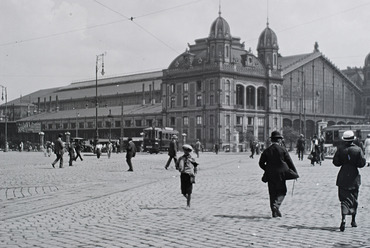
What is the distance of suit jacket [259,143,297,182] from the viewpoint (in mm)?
9219

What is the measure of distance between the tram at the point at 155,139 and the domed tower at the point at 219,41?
66.2ft

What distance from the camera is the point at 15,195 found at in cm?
1261

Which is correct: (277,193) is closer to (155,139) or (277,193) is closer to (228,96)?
(155,139)

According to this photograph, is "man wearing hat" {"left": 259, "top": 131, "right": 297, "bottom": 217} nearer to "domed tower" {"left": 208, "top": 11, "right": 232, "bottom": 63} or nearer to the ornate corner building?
the ornate corner building

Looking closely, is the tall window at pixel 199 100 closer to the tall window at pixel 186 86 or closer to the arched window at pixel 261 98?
the tall window at pixel 186 86

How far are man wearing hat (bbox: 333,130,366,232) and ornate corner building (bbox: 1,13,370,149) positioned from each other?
60713mm

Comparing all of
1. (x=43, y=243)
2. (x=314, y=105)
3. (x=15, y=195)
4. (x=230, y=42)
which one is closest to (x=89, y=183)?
(x=15, y=195)

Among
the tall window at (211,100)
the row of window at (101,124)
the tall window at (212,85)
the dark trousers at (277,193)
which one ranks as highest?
the tall window at (212,85)

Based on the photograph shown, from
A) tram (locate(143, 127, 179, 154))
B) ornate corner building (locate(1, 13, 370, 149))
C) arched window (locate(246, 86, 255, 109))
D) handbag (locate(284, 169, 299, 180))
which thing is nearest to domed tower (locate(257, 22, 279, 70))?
ornate corner building (locate(1, 13, 370, 149))

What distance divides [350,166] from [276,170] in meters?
1.36

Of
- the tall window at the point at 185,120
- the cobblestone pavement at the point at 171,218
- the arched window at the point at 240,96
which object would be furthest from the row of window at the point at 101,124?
the cobblestone pavement at the point at 171,218

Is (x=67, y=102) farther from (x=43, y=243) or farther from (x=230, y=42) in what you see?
(x=43, y=243)

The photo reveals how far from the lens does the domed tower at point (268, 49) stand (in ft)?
281

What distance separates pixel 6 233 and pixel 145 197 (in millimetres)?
4906
